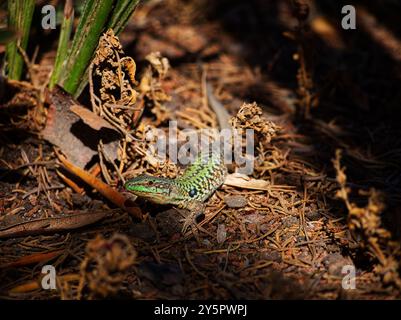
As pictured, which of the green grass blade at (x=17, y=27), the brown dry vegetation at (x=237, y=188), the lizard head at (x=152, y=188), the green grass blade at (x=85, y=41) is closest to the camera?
the brown dry vegetation at (x=237, y=188)

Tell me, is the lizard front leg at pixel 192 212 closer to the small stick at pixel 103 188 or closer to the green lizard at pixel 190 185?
the green lizard at pixel 190 185

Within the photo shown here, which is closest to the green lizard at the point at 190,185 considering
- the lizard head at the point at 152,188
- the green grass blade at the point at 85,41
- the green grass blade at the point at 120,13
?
the lizard head at the point at 152,188

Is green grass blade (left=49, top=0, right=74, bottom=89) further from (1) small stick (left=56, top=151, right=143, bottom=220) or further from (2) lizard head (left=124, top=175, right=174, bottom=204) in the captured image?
(2) lizard head (left=124, top=175, right=174, bottom=204)

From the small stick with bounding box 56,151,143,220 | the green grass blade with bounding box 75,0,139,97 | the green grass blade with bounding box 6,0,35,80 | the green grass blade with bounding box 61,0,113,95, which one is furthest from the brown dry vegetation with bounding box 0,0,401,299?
the green grass blade with bounding box 75,0,139,97

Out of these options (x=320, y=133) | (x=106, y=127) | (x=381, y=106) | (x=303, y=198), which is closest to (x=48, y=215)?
(x=106, y=127)

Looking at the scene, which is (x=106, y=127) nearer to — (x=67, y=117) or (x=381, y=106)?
(x=67, y=117)

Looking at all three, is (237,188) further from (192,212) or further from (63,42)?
(63,42)

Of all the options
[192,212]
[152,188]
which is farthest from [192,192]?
[152,188]

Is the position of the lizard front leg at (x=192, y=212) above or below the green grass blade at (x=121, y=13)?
below
